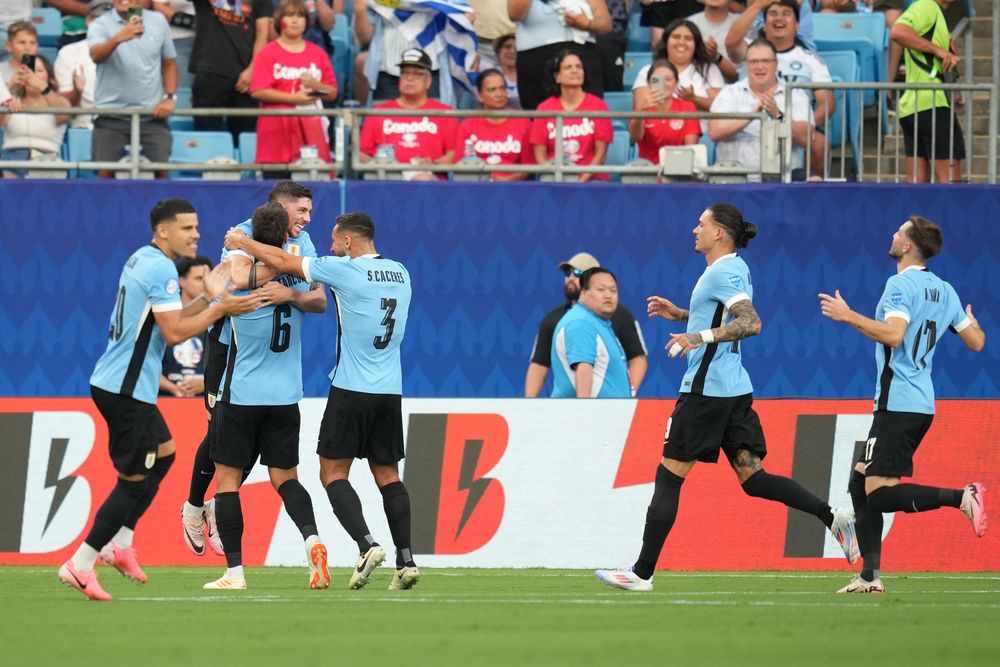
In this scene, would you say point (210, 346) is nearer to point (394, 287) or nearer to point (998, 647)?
point (394, 287)

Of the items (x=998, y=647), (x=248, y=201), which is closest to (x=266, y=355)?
(x=998, y=647)

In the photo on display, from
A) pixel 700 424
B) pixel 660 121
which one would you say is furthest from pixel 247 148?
pixel 700 424

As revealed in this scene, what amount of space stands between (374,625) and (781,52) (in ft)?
32.8

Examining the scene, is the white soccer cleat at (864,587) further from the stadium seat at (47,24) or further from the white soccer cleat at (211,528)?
the stadium seat at (47,24)

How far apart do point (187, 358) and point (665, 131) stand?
4950mm

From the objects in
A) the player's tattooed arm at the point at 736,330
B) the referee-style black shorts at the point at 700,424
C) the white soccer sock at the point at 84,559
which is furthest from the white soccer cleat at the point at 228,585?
the player's tattooed arm at the point at 736,330

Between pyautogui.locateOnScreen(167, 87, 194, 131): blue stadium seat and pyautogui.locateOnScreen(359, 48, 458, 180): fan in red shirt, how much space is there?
2018 millimetres

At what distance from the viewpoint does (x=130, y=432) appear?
880 cm

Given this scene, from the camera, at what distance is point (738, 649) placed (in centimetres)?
617

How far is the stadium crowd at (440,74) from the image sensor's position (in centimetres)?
1493

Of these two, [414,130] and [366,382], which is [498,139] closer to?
[414,130]

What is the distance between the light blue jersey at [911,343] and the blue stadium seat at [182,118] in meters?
8.43

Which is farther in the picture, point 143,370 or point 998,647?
point 143,370

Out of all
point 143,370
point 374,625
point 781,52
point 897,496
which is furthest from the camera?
point 781,52
